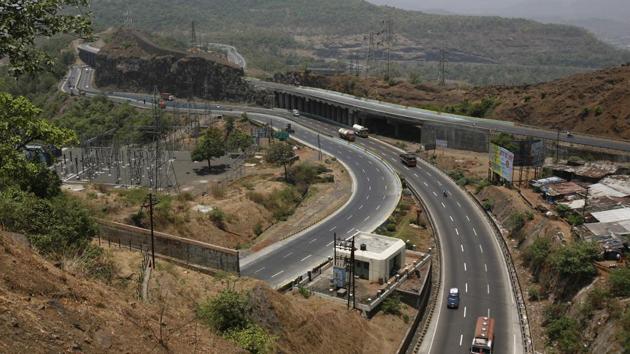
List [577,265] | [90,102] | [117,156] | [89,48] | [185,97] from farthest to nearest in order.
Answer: [89,48] → [185,97] → [90,102] → [117,156] → [577,265]

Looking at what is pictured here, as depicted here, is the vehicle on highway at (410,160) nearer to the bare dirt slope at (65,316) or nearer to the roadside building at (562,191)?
the roadside building at (562,191)

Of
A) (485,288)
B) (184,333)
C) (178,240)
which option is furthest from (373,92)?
(184,333)

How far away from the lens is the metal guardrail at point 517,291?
4631 cm

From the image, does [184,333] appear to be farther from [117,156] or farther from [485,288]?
[117,156]

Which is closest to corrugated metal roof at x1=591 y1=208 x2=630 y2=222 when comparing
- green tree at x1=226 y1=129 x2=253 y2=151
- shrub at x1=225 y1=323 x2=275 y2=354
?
shrub at x1=225 y1=323 x2=275 y2=354

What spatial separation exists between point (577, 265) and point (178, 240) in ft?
110

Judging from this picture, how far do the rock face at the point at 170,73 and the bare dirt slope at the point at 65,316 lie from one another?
141 meters

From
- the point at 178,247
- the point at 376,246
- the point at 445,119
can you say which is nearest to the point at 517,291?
the point at 376,246

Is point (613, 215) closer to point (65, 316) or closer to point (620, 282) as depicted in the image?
point (620, 282)

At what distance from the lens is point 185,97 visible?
163625mm

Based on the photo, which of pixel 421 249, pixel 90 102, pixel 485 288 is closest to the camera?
pixel 485 288

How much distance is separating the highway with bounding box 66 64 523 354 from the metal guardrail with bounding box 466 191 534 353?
49 cm

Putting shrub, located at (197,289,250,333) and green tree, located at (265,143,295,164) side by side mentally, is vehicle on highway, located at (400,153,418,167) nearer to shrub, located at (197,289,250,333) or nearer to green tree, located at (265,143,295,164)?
green tree, located at (265,143,295,164)

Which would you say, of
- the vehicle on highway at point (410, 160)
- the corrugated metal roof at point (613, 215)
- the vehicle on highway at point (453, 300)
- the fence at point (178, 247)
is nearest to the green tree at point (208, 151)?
the vehicle on highway at point (410, 160)
